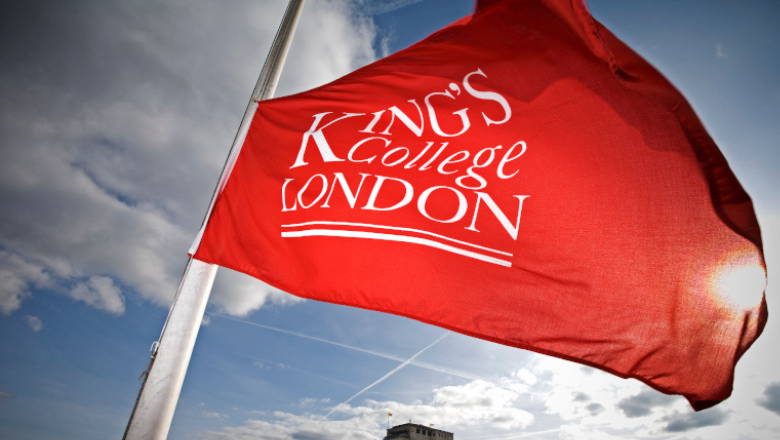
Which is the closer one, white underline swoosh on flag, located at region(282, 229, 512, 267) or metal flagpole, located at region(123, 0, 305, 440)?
metal flagpole, located at region(123, 0, 305, 440)

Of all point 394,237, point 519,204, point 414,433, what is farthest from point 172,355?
point 414,433

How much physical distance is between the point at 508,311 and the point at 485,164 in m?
1.25

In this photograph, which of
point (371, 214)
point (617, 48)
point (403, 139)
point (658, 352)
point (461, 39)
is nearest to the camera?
point (658, 352)

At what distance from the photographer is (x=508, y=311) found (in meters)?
3.13

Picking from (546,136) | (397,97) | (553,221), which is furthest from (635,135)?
(397,97)

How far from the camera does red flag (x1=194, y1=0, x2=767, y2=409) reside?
301 cm

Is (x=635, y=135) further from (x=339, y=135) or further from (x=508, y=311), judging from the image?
(x=339, y=135)

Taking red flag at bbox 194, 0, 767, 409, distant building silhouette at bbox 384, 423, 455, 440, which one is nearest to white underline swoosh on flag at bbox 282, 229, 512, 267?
red flag at bbox 194, 0, 767, 409

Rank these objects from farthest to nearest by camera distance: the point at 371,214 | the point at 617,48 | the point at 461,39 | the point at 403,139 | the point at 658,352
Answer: the point at 461,39, the point at 403,139, the point at 371,214, the point at 617,48, the point at 658,352

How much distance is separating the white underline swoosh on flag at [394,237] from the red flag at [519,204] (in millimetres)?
11

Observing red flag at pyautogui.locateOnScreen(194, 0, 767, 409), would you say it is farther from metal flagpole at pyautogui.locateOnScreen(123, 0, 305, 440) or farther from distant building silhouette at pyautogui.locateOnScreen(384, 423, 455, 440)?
distant building silhouette at pyautogui.locateOnScreen(384, 423, 455, 440)

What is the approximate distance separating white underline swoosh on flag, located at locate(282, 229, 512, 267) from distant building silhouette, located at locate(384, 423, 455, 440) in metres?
69.7

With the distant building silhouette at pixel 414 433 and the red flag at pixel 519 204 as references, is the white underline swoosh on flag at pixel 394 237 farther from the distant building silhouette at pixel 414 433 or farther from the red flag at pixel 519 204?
the distant building silhouette at pixel 414 433

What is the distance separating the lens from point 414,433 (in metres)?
65.9
